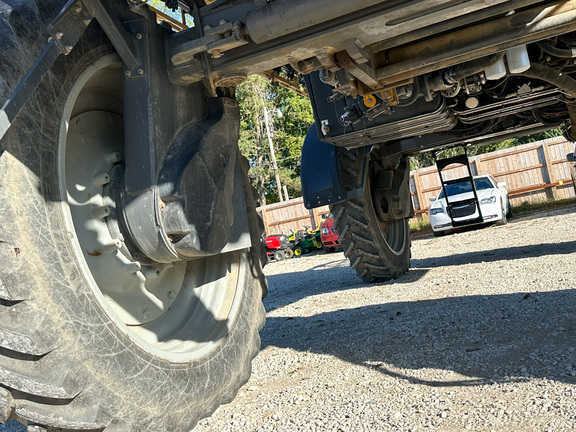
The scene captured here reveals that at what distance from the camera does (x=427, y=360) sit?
3334 millimetres

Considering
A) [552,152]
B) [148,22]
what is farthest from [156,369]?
[552,152]

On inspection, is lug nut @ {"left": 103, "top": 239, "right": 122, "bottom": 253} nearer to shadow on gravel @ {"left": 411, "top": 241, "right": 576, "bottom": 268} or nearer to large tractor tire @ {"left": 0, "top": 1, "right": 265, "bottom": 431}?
large tractor tire @ {"left": 0, "top": 1, "right": 265, "bottom": 431}

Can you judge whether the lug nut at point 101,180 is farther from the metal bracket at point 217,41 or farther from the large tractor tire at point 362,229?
the large tractor tire at point 362,229

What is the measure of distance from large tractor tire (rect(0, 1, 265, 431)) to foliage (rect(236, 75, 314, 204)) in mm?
32504

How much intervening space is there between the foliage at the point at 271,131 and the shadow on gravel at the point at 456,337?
3012 cm

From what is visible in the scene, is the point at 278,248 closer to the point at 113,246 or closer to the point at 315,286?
the point at 315,286

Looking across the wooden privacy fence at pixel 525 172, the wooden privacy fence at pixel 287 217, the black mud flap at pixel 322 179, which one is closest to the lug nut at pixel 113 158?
the black mud flap at pixel 322 179

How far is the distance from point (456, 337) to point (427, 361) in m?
0.50

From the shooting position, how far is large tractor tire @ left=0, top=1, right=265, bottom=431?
5.08ft

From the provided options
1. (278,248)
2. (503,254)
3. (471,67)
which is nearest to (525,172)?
(278,248)

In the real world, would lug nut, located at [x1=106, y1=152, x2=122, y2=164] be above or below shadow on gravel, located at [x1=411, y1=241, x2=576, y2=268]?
above

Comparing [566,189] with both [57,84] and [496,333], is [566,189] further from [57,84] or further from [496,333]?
[57,84]

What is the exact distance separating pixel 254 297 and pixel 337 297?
3949 millimetres

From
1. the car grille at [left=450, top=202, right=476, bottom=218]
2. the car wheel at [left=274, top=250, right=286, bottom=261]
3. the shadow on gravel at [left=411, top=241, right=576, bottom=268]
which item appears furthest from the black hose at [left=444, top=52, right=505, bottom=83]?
the car wheel at [left=274, top=250, right=286, bottom=261]
